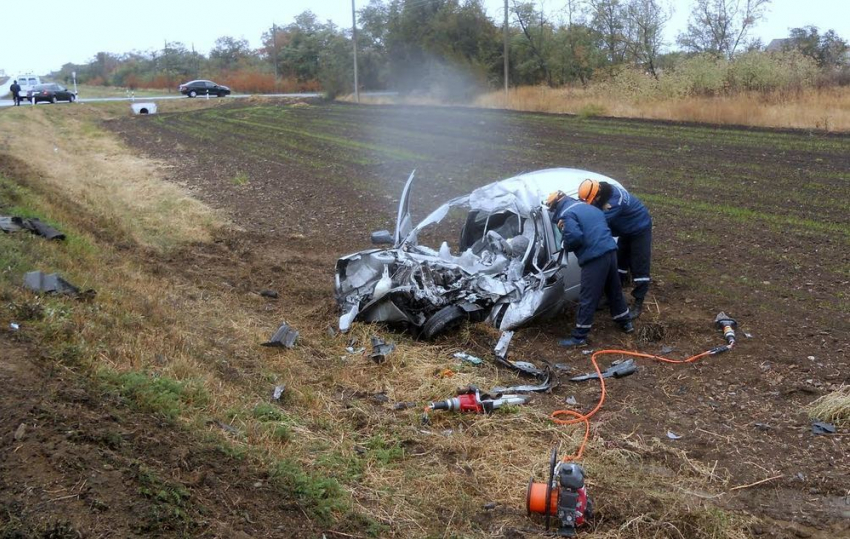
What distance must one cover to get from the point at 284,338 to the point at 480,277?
214 cm

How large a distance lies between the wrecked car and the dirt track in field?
0.42 meters

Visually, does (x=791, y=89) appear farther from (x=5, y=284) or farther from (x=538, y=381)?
(x=5, y=284)

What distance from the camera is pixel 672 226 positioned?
11.7m

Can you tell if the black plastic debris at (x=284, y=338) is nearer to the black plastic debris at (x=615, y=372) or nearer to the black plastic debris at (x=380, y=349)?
the black plastic debris at (x=380, y=349)

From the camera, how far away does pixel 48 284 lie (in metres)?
7.01

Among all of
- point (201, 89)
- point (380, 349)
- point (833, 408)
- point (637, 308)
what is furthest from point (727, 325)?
point (201, 89)

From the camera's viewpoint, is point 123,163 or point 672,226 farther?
point 123,163

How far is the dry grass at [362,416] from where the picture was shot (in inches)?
188

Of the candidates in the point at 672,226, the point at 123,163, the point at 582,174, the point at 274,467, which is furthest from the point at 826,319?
the point at 123,163

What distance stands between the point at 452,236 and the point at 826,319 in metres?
5.44

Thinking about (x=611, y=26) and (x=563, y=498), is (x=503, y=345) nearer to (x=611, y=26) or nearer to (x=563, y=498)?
(x=563, y=498)

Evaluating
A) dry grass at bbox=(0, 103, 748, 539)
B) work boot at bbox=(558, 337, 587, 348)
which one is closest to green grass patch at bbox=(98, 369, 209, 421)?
dry grass at bbox=(0, 103, 748, 539)

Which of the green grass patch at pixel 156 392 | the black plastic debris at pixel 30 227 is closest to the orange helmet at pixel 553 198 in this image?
the green grass patch at pixel 156 392

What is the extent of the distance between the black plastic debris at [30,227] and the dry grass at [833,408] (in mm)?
8231
